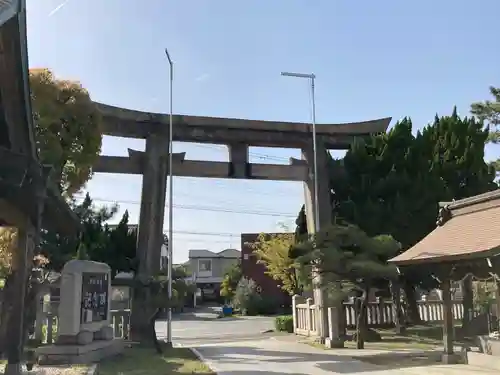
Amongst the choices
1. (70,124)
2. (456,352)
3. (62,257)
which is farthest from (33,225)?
(62,257)

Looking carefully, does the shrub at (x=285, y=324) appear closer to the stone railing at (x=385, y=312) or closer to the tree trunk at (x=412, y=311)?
the stone railing at (x=385, y=312)

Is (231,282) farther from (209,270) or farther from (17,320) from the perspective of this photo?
(17,320)

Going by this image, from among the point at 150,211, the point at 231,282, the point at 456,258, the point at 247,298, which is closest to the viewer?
the point at 456,258

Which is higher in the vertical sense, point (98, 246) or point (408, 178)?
point (408, 178)

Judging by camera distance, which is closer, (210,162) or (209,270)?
(210,162)

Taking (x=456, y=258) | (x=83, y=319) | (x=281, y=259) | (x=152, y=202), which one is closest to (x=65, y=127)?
(x=152, y=202)

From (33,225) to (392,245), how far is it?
10.5 metres

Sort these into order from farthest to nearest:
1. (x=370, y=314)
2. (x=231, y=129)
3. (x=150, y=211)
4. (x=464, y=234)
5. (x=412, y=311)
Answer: (x=412, y=311) → (x=370, y=314) → (x=231, y=129) → (x=150, y=211) → (x=464, y=234)

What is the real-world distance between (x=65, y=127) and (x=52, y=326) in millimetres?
6469

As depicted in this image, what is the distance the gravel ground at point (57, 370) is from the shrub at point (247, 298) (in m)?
28.8

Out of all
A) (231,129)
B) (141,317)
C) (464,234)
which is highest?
(231,129)

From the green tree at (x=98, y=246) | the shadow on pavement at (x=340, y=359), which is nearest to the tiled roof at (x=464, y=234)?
the shadow on pavement at (x=340, y=359)

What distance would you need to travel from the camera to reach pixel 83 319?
13.6 m

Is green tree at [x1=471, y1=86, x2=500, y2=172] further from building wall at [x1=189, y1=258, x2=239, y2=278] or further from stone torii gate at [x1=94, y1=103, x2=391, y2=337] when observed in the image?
building wall at [x1=189, y1=258, x2=239, y2=278]
